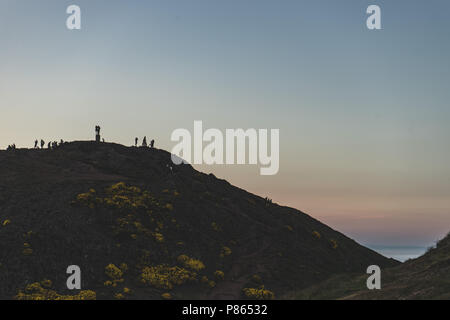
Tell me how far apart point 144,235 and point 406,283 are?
3280 cm

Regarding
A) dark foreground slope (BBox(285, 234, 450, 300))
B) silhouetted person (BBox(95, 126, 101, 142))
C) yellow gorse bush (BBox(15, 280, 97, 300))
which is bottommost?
yellow gorse bush (BBox(15, 280, 97, 300))

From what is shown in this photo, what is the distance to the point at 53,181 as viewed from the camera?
76125 mm

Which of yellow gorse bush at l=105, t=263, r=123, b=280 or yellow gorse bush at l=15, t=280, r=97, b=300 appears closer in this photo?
yellow gorse bush at l=15, t=280, r=97, b=300

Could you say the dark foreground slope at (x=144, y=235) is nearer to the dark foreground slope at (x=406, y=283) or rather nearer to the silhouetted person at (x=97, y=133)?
the silhouetted person at (x=97, y=133)

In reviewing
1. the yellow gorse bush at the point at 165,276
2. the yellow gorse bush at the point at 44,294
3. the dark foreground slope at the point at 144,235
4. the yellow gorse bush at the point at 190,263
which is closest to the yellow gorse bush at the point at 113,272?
the dark foreground slope at the point at 144,235

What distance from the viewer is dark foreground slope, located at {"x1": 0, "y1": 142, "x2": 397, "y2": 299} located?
55.0m

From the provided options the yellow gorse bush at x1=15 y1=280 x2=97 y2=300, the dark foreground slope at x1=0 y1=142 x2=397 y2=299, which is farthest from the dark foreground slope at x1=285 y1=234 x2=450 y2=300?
the yellow gorse bush at x1=15 y1=280 x2=97 y2=300

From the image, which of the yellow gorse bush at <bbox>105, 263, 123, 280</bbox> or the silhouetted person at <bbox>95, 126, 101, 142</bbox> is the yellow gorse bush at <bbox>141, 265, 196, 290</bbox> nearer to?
the yellow gorse bush at <bbox>105, 263, 123, 280</bbox>

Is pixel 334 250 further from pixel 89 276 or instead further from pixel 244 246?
pixel 89 276

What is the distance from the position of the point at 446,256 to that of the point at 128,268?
114 feet

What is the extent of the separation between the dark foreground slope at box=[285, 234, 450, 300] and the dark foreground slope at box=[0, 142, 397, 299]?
23.1ft

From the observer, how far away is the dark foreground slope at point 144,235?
54969mm

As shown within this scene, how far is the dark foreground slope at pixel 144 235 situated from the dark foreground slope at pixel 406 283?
7.03m
